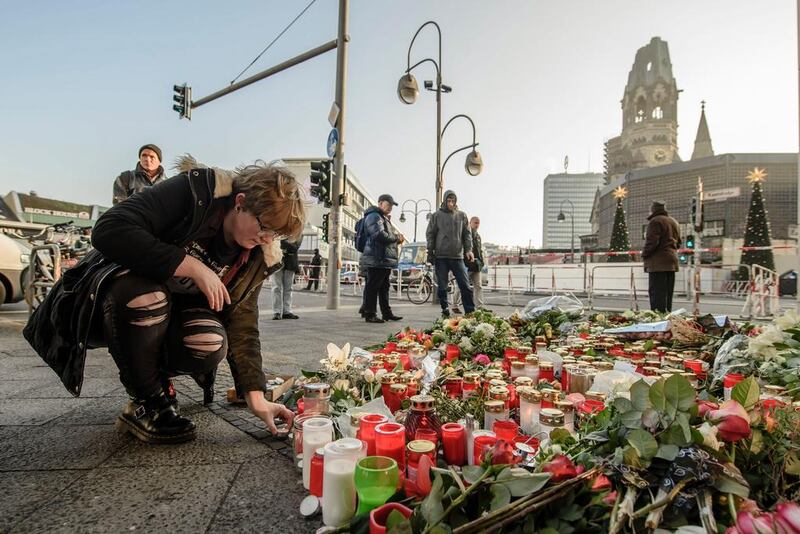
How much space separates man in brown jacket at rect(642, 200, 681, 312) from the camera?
21.9 feet

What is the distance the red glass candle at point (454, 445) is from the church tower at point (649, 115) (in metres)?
86.8

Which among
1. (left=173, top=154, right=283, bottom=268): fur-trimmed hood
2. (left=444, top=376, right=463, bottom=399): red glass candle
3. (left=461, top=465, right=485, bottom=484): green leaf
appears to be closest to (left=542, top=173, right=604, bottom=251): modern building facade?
(left=444, top=376, right=463, bottom=399): red glass candle

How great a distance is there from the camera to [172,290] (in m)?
2.01

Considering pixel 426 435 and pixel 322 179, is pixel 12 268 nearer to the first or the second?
pixel 322 179

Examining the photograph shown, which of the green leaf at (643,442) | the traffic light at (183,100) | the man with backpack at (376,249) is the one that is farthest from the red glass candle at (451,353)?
the traffic light at (183,100)

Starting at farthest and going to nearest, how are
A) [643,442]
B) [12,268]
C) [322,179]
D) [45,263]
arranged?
[322,179] < [12,268] < [45,263] < [643,442]

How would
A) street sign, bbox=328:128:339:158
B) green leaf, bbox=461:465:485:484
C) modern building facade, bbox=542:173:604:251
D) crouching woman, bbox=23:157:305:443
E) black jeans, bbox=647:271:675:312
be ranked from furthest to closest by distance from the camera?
modern building facade, bbox=542:173:604:251
street sign, bbox=328:128:339:158
black jeans, bbox=647:271:675:312
crouching woman, bbox=23:157:305:443
green leaf, bbox=461:465:485:484

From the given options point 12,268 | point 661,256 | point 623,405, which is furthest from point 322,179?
point 623,405

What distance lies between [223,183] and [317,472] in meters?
1.22

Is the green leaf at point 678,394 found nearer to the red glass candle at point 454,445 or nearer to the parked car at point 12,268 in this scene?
the red glass candle at point 454,445

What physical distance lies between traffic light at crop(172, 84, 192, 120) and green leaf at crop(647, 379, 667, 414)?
44.6 ft

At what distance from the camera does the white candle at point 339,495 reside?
4.02ft

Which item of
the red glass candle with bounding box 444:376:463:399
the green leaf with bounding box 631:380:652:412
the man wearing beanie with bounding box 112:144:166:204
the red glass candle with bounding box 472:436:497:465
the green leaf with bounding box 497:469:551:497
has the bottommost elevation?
the red glass candle with bounding box 444:376:463:399

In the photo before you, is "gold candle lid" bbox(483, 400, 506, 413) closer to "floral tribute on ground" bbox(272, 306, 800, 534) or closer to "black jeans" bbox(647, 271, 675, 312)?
"floral tribute on ground" bbox(272, 306, 800, 534)
